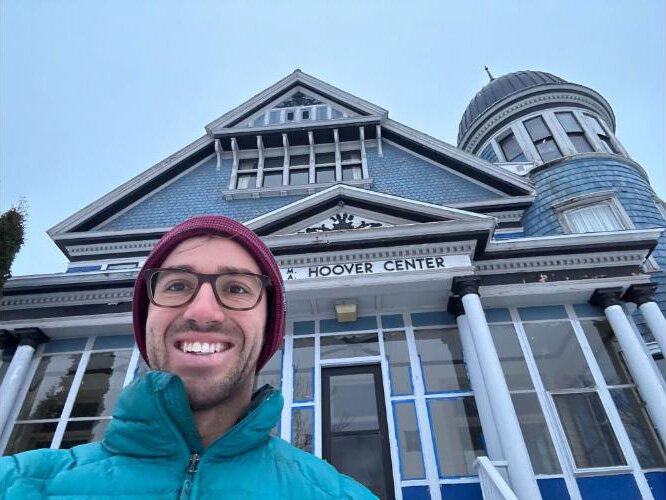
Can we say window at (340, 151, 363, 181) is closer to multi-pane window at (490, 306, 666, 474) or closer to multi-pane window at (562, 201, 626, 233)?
multi-pane window at (562, 201, 626, 233)

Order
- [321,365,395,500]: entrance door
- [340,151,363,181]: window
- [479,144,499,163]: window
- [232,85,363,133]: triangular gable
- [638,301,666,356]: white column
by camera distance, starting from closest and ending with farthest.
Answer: [321,365,395,500]: entrance door < [638,301,666,356]: white column < [340,151,363,181]: window < [232,85,363,133]: triangular gable < [479,144,499,163]: window

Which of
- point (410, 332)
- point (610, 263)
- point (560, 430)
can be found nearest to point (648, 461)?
point (560, 430)

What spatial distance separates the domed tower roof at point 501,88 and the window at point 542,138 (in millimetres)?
1400

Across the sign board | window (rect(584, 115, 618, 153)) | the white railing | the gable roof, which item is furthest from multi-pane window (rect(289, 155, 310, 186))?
window (rect(584, 115, 618, 153))

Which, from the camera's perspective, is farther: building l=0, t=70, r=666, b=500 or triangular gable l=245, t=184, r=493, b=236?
triangular gable l=245, t=184, r=493, b=236

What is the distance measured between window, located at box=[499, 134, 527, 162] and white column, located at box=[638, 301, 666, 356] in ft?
23.7

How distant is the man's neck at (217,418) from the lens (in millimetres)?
1595

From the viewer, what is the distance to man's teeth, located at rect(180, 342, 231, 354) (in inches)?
64.7

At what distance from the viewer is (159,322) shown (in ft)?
5.62

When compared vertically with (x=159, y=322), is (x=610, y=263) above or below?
above

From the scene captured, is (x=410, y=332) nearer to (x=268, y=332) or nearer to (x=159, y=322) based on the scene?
(x=268, y=332)

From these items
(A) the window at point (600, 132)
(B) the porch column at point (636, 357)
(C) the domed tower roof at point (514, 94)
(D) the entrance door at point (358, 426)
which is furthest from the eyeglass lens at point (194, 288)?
(C) the domed tower roof at point (514, 94)

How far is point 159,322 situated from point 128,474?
57 cm

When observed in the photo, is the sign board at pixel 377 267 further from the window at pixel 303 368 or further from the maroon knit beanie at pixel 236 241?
the maroon knit beanie at pixel 236 241
